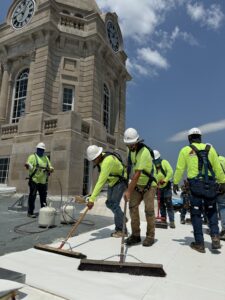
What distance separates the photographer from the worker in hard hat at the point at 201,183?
3.83m

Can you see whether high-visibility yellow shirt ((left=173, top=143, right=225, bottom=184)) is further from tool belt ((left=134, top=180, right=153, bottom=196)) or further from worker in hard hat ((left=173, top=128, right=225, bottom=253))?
tool belt ((left=134, top=180, right=153, bottom=196))

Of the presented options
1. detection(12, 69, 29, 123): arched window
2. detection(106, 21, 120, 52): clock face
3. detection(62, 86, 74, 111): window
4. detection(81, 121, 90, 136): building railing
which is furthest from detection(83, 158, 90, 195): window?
detection(106, 21, 120, 52): clock face

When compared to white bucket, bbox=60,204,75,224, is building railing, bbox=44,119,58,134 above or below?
above

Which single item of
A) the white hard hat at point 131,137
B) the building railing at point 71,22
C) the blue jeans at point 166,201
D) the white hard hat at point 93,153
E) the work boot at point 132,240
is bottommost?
the work boot at point 132,240

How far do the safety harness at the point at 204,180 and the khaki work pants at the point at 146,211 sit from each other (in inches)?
28.7

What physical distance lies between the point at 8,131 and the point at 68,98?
435 cm

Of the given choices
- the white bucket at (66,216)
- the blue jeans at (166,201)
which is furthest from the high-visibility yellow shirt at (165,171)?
the white bucket at (66,216)

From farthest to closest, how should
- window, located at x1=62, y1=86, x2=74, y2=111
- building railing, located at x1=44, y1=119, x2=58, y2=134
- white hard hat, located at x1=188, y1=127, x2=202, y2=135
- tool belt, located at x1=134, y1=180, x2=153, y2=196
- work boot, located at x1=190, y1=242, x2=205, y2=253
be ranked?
window, located at x1=62, y1=86, x2=74, y2=111, building railing, located at x1=44, y1=119, x2=58, y2=134, tool belt, located at x1=134, y1=180, x2=153, y2=196, white hard hat, located at x1=188, y1=127, x2=202, y2=135, work boot, located at x1=190, y1=242, x2=205, y2=253

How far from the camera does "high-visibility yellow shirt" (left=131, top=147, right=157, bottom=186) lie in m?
4.07

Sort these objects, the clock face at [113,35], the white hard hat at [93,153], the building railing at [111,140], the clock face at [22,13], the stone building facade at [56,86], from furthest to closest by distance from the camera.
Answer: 1. the clock face at [113,35]
2. the building railing at [111,140]
3. the clock face at [22,13]
4. the stone building facade at [56,86]
5. the white hard hat at [93,153]

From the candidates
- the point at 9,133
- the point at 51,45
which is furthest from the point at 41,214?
the point at 51,45

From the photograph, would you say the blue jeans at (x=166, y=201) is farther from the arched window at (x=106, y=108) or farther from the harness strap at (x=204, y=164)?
the arched window at (x=106, y=108)

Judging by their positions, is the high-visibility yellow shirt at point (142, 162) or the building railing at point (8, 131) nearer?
the high-visibility yellow shirt at point (142, 162)

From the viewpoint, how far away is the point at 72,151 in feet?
42.7
